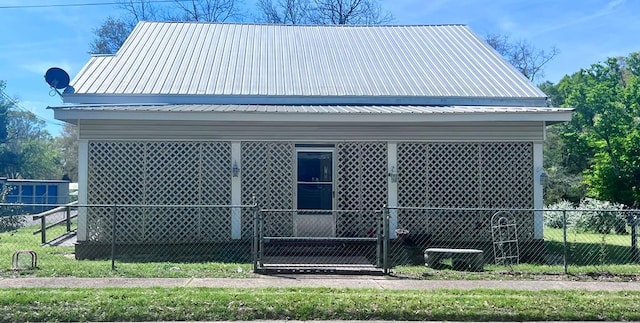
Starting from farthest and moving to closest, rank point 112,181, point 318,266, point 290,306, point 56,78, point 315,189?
point 56,78 → point 315,189 → point 112,181 → point 318,266 → point 290,306

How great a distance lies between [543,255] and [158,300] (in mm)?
8138

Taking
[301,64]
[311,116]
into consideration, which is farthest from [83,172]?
[301,64]

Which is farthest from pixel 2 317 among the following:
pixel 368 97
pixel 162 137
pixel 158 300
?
pixel 368 97

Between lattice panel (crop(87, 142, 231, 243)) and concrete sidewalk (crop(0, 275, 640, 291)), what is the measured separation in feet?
10.4

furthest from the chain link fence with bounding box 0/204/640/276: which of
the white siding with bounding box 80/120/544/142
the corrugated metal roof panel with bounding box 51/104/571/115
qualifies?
the corrugated metal roof panel with bounding box 51/104/571/115

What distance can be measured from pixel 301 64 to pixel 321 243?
568cm

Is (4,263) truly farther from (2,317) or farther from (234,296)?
(234,296)

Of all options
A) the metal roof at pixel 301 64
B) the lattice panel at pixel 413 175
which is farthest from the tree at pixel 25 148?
the lattice panel at pixel 413 175

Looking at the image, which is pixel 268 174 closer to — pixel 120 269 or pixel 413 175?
pixel 413 175

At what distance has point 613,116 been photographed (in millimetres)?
27453

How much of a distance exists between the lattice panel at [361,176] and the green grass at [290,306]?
456 centimetres

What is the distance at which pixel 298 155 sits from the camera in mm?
11320

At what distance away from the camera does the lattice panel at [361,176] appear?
11.3 metres

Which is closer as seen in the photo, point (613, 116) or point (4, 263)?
point (4, 263)
